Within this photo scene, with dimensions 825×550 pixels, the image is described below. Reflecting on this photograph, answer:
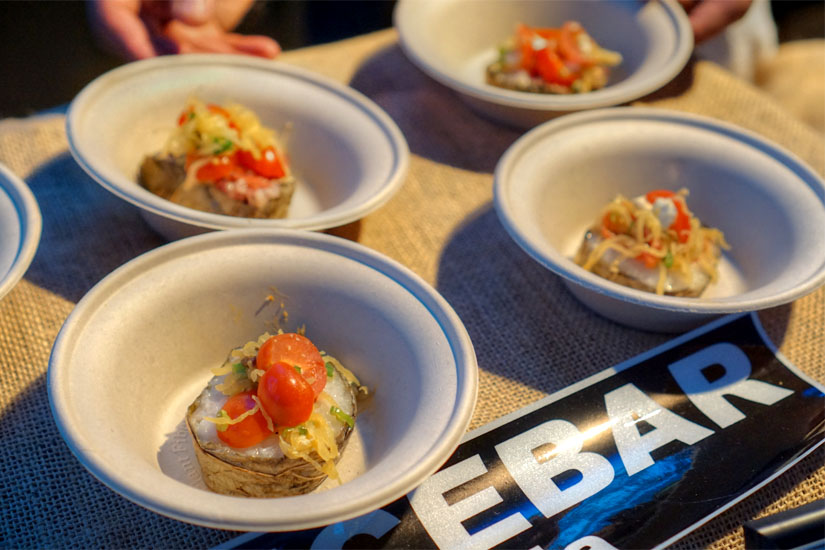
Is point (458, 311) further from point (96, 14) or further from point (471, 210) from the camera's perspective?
point (96, 14)

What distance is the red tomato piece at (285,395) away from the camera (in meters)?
1.43

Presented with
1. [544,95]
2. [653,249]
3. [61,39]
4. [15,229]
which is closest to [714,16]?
[544,95]

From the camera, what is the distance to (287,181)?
2.24 m

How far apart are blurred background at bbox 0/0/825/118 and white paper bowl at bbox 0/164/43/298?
1745 millimetres

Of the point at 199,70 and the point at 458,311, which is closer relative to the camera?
the point at 458,311

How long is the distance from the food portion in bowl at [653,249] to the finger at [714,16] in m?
1.19

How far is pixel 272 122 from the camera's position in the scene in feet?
8.10

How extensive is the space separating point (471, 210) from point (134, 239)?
1.04m

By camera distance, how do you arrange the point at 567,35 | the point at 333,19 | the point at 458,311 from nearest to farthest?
1. the point at 458,311
2. the point at 567,35
3. the point at 333,19

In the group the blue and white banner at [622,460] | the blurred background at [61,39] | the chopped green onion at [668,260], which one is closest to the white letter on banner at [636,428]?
the blue and white banner at [622,460]

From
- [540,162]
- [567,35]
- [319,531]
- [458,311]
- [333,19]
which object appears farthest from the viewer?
[333,19]

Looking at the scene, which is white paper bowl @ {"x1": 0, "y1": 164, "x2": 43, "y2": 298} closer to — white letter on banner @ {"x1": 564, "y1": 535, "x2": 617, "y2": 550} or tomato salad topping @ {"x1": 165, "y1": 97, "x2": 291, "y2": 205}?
tomato salad topping @ {"x1": 165, "y1": 97, "x2": 291, "y2": 205}

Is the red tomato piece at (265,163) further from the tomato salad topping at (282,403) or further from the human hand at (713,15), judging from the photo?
the human hand at (713,15)

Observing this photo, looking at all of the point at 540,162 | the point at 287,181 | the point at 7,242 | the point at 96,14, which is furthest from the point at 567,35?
the point at 7,242
